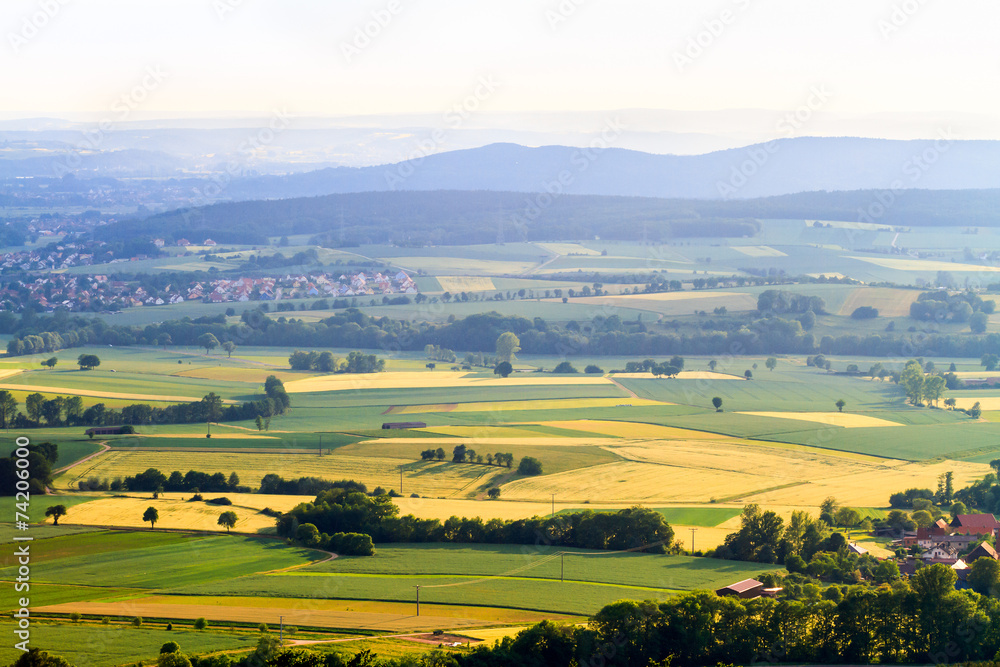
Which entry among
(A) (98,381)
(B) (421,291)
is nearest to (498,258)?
(B) (421,291)

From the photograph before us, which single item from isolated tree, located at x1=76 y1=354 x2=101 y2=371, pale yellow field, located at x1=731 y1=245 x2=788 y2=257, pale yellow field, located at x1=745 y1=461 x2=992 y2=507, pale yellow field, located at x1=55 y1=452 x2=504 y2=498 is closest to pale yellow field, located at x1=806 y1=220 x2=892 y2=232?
pale yellow field, located at x1=731 y1=245 x2=788 y2=257

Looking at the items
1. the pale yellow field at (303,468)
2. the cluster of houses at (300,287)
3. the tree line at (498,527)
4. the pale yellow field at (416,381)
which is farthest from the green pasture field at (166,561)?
the cluster of houses at (300,287)

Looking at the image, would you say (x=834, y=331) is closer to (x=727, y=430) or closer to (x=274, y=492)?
(x=727, y=430)

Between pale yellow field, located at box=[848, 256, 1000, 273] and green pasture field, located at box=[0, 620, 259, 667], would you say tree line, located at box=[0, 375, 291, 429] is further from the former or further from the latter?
pale yellow field, located at box=[848, 256, 1000, 273]

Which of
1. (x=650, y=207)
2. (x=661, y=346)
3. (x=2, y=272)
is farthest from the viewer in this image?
(x=650, y=207)

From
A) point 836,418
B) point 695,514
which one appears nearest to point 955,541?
point 695,514

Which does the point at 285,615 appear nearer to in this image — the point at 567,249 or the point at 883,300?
the point at 883,300

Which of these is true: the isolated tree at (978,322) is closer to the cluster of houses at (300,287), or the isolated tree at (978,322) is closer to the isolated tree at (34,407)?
the cluster of houses at (300,287)
